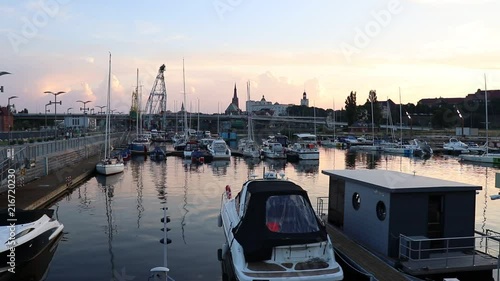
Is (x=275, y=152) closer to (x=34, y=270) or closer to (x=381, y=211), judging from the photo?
(x=381, y=211)

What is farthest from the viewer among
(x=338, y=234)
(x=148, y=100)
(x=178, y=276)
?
(x=148, y=100)

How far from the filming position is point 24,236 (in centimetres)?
1703

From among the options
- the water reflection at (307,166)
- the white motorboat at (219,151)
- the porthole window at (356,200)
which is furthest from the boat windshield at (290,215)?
the white motorboat at (219,151)

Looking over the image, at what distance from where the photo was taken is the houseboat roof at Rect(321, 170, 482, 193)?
14914 millimetres

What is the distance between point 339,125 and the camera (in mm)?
193125

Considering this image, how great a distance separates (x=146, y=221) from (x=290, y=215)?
47.9 ft

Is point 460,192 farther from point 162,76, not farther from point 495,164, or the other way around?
point 162,76

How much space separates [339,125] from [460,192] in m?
181

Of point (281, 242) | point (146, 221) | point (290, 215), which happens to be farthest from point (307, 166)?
point (281, 242)

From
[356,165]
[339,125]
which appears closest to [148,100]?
[339,125]

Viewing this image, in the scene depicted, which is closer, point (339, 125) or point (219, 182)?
point (219, 182)

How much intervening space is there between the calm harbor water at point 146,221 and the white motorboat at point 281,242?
174 inches

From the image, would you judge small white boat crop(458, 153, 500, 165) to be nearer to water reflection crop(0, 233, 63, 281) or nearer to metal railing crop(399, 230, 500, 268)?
metal railing crop(399, 230, 500, 268)

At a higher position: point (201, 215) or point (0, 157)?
point (0, 157)
